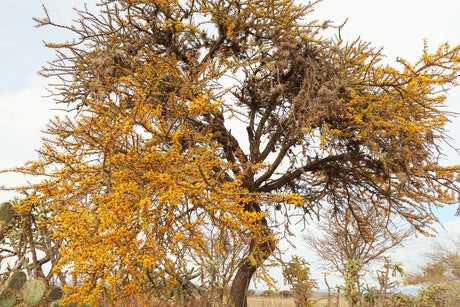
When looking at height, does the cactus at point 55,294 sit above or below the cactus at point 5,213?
below

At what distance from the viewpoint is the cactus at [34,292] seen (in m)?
6.38

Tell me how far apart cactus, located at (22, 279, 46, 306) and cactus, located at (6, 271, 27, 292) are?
1.33 feet

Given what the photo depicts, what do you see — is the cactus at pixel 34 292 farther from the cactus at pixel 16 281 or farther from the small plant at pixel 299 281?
the small plant at pixel 299 281

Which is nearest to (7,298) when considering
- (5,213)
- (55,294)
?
(55,294)

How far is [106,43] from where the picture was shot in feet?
29.4

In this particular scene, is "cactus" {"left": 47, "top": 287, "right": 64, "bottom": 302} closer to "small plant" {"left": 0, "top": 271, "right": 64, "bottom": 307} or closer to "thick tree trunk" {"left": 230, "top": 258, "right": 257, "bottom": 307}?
"small plant" {"left": 0, "top": 271, "right": 64, "bottom": 307}

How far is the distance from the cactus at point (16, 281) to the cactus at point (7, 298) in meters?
0.08

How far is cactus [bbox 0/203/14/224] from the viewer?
24.5ft

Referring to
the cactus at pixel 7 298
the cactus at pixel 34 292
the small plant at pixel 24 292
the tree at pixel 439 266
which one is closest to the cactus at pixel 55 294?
the small plant at pixel 24 292

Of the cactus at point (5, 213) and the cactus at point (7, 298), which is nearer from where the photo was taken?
the cactus at point (7, 298)

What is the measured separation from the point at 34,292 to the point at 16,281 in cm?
74

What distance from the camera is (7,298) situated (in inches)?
260

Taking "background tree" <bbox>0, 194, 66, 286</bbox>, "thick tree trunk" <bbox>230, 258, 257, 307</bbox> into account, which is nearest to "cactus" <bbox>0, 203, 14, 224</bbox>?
"background tree" <bbox>0, 194, 66, 286</bbox>

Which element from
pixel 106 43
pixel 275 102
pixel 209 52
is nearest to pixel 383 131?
pixel 275 102
